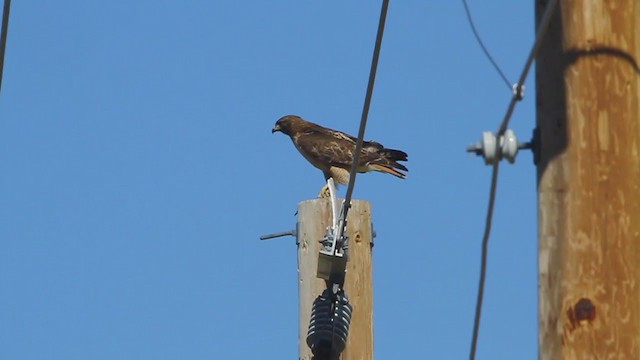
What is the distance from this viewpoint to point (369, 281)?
8055mm

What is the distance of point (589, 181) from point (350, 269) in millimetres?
3290

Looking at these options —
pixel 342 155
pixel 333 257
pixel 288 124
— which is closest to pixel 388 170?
pixel 342 155

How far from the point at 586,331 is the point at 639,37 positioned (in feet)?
3.19

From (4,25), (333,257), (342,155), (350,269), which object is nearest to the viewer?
(4,25)

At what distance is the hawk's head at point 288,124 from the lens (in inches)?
722

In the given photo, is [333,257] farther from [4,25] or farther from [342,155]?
[342,155]

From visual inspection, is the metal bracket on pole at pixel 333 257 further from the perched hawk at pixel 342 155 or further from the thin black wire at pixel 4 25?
the perched hawk at pixel 342 155

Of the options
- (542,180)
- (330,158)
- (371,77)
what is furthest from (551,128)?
(330,158)

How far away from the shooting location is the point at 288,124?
60.5 ft

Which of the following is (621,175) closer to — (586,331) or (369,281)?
(586,331)

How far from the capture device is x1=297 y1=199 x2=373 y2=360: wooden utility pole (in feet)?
26.0

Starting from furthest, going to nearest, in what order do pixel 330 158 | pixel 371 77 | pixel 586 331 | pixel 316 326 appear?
pixel 330 158 < pixel 316 326 < pixel 371 77 < pixel 586 331

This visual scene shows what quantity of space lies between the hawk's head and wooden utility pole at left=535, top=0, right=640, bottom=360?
1332 cm

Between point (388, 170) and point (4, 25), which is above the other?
point (388, 170)
